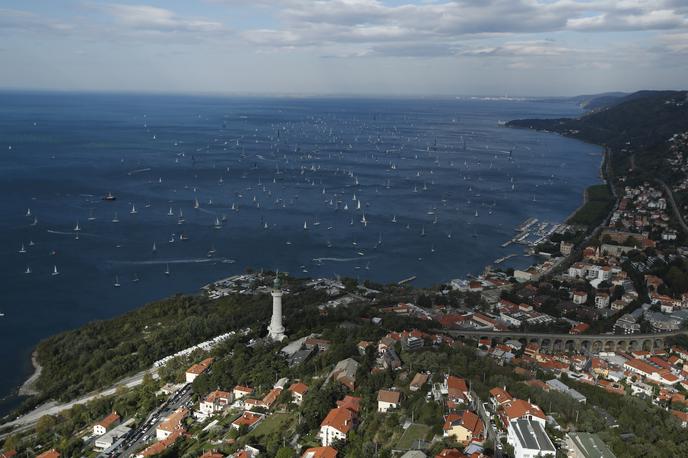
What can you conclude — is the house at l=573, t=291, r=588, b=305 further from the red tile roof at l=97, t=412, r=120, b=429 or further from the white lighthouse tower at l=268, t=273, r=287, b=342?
the red tile roof at l=97, t=412, r=120, b=429

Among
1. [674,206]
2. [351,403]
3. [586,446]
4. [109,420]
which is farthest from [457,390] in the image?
[674,206]

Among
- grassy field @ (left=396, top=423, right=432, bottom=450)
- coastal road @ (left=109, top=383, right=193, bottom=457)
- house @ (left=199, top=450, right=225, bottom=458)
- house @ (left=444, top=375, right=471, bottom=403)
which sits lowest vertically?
coastal road @ (left=109, top=383, right=193, bottom=457)

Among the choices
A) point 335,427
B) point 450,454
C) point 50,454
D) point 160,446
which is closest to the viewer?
point 450,454

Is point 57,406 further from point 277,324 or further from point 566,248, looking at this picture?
point 566,248

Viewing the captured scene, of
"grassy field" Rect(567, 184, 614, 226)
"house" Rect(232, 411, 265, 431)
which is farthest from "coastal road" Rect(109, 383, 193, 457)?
"grassy field" Rect(567, 184, 614, 226)

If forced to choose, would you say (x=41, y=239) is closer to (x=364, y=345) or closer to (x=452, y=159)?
(x=364, y=345)

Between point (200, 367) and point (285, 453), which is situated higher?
point (285, 453)

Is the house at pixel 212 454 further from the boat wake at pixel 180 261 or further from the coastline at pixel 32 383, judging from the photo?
the boat wake at pixel 180 261
